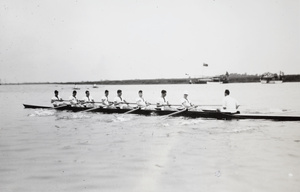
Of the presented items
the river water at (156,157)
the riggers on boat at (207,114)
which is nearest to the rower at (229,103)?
the riggers on boat at (207,114)

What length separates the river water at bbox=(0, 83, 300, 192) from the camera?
548cm

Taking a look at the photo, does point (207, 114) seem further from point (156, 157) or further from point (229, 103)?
point (156, 157)

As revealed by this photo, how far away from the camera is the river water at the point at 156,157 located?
18.0 feet

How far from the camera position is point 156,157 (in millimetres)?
7371

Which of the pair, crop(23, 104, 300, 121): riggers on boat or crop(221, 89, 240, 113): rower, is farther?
crop(221, 89, 240, 113): rower

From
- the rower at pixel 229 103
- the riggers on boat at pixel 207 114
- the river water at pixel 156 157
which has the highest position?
the rower at pixel 229 103

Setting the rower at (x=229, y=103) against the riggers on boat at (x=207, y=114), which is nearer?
the riggers on boat at (x=207, y=114)

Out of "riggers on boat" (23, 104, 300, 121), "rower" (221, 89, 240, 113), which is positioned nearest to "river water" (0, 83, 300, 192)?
"riggers on boat" (23, 104, 300, 121)

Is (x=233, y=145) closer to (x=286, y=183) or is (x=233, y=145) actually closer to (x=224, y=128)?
(x=224, y=128)

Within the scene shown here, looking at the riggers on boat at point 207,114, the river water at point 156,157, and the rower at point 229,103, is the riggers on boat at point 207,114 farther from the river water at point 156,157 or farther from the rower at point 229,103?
the river water at point 156,157

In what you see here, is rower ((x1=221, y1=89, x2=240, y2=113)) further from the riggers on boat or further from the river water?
the river water

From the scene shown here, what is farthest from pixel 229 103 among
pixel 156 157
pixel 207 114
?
pixel 156 157

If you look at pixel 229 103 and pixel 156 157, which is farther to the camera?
pixel 229 103

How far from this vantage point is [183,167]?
6.38 meters
